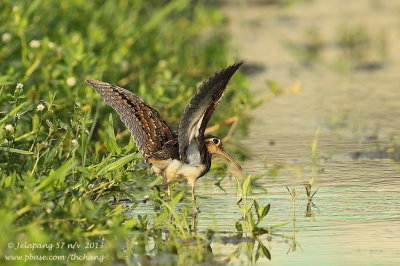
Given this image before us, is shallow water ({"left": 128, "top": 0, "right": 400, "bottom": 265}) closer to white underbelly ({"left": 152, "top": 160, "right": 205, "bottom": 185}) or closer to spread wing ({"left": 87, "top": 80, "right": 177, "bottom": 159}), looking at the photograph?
white underbelly ({"left": 152, "top": 160, "right": 205, "bottom": 185})

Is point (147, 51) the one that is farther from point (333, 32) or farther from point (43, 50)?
point (333, 32)

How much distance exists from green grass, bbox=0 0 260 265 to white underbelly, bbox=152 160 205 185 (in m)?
0.12

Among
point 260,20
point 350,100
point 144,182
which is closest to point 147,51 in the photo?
point 350,100

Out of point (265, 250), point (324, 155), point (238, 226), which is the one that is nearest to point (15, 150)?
point (238, 226)

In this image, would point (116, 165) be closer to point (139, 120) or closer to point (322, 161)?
point (139, 120)

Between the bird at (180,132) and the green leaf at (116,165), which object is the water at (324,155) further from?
the green leaf at (116,165)

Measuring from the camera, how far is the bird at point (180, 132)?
6292 mm

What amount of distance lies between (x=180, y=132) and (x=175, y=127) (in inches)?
136

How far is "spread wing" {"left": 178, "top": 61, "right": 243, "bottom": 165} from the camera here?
20.3ft

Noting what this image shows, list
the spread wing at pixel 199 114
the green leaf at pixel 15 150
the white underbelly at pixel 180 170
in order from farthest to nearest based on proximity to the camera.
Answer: the white underbelly at pixel 180 170, the green leaf at pixel 15 150, the spread wing at pixel 199 114

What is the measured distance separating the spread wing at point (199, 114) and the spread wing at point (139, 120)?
32cm

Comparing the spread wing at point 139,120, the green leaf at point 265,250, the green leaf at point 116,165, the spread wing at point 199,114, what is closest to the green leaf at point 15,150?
the green leaf at point 116,165

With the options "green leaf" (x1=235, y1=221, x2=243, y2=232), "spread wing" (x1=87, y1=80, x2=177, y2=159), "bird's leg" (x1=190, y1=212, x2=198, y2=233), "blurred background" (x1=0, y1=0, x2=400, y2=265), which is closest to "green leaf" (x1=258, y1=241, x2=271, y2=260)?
"blurred background" (x1=0, y1=0, x2=400, y2=265)

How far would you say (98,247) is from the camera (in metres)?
5.79
